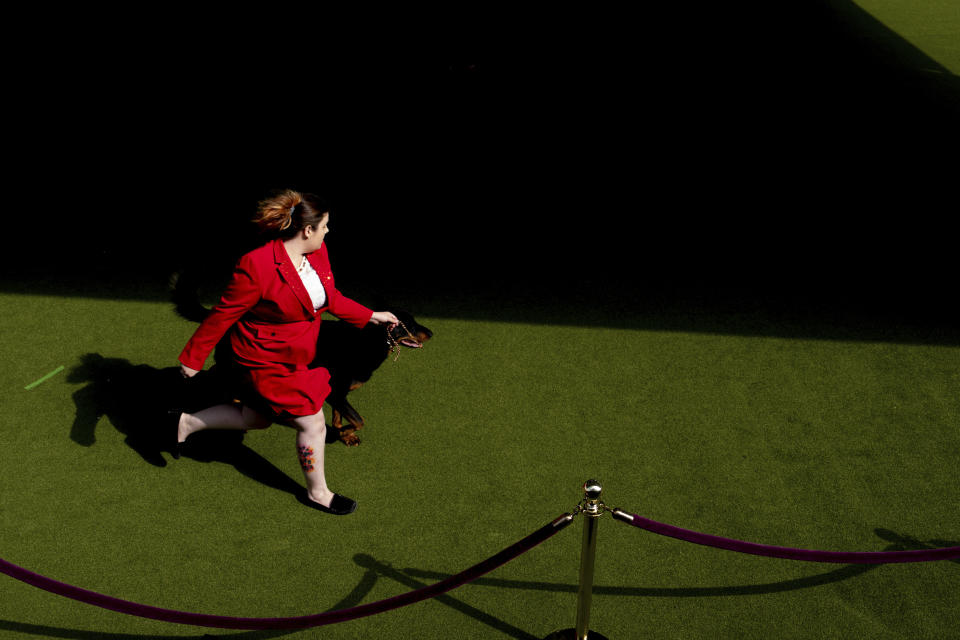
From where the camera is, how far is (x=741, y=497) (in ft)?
13.6

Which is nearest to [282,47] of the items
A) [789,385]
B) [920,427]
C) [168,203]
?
[168,203]

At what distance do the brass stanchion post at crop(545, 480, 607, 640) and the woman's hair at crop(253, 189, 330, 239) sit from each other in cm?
159

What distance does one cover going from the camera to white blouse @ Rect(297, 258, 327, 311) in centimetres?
375

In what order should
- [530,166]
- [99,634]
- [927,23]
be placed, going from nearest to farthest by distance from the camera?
[99,634] → [530,166] → [927,23]

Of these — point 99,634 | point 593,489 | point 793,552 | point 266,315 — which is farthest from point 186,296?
point 793,552

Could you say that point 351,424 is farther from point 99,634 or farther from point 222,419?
point 99,634

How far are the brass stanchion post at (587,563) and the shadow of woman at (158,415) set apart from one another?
5.20ft

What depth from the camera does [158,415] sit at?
4.41 meters

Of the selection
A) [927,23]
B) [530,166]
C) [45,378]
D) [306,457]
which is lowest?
[306,457]

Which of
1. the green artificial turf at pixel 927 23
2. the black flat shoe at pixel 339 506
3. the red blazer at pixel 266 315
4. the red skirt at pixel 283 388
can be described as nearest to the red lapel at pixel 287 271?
the red blazer at pixel 266 315

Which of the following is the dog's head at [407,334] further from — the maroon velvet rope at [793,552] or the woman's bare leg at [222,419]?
the maroon velvet rope at [793,552]

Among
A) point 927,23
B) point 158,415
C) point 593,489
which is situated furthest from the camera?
point 927,23

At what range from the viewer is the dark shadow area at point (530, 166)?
6105 mm

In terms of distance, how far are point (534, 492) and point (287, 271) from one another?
162 centimetres
